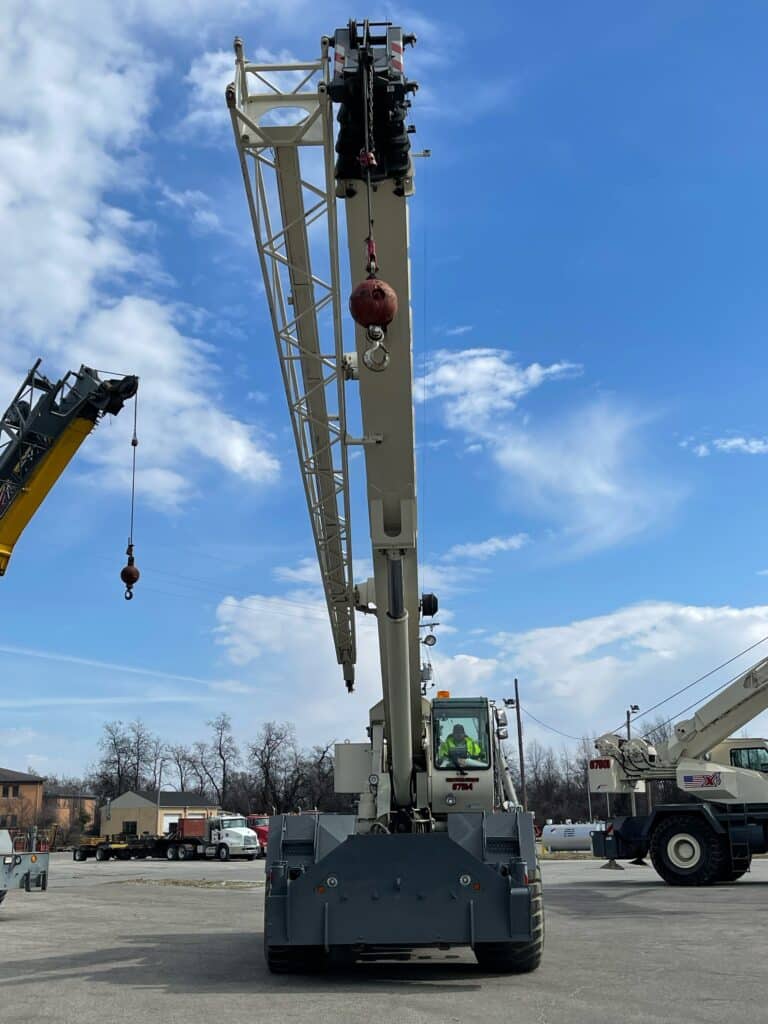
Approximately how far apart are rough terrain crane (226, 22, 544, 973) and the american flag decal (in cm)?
1162

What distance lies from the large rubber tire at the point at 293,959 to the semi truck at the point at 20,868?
788 cm

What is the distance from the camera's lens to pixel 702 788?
67.7ft

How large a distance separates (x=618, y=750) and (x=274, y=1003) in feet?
52.0

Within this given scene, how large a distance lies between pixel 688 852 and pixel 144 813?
206 ft

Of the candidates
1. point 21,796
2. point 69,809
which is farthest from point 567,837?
point 69,809

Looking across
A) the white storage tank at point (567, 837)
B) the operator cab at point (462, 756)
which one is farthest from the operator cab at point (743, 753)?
the white storage tank at point (567, 837)

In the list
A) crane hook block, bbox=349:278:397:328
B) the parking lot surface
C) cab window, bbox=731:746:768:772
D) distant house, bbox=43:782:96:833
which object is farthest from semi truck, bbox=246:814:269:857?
distant house, bbox=43:782:96:833

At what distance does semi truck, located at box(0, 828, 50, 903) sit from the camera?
15.2 metres

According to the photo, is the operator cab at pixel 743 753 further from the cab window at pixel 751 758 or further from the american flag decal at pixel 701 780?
the american flag decal at pixel 701 780

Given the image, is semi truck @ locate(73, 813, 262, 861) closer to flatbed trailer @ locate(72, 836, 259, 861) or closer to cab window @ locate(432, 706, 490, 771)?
flatbed trailer @ locate(72, 836, 259, 861)

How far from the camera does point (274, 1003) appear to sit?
7637 millimetres

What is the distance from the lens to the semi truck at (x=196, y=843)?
42281 mm

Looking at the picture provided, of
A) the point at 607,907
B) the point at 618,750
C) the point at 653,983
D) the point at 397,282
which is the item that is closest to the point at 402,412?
the point at 397,282

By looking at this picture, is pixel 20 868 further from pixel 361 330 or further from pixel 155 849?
pixel 155 849
